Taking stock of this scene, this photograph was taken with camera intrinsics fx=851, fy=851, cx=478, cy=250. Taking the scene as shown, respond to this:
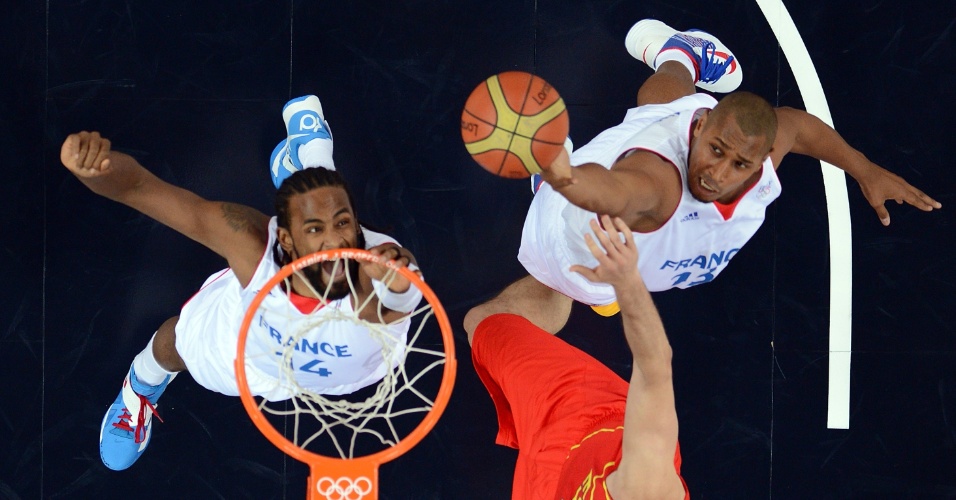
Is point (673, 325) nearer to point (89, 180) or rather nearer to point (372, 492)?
point (372, 492)

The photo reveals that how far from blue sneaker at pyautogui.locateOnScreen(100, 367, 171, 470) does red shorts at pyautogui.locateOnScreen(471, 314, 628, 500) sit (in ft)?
6.09

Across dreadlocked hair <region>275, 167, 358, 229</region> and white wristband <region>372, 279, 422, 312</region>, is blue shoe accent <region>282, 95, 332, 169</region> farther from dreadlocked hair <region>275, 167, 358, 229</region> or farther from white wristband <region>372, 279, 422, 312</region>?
white wristband <region>372, 279, 422, 312</region>

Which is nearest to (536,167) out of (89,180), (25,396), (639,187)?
(639,187)

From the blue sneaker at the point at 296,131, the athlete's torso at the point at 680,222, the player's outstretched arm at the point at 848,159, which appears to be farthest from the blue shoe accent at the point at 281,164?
the player's outstretched arm at the point at 848,159

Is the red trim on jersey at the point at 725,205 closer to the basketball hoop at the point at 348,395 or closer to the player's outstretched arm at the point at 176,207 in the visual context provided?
the basketball hoop at the point at 348,395

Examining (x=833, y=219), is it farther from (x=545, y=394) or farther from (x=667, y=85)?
(x=545, y=394)

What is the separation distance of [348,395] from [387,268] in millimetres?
1605

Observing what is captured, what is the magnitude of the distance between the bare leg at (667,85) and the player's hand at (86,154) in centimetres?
273

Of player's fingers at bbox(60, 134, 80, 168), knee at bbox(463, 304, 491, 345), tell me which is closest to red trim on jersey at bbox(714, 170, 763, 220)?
knee at bbox(463, 304, 491, 345)

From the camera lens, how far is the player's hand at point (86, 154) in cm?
312

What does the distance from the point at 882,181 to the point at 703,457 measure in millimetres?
1850

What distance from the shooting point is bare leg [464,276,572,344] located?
15.0 feet

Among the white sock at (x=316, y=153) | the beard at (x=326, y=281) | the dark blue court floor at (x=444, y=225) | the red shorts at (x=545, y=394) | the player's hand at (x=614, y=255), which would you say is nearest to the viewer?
the player's hand at (x=614, y=255)

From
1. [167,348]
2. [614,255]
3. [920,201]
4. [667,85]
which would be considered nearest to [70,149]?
[167,348]
